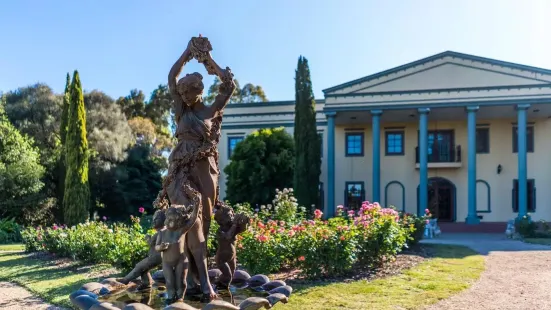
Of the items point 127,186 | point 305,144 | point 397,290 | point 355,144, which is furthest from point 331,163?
point 397,290

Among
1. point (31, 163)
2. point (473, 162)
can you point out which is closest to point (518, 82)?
point (473, 162)

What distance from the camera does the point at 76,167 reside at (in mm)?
20406

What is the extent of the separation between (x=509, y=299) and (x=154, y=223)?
20.8 feet

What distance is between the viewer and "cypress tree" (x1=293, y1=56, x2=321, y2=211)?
21.8 m

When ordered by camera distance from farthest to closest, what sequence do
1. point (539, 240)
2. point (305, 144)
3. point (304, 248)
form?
1. point (305, 144)
2. point (539, 240)
3. point (304, 248)

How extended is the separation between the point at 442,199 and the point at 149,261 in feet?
73.8

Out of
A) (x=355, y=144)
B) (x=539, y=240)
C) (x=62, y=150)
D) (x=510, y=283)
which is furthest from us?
(x=355, y=144)

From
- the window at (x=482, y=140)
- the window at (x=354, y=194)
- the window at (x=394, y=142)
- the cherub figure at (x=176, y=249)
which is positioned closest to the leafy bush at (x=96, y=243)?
the cherub figure at (x=176, y=249)

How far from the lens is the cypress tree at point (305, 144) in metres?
21.8

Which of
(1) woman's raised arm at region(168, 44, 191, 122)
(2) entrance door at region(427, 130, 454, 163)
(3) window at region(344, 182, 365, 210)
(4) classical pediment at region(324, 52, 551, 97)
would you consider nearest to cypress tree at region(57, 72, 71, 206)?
(4) classical pediment at region(324, 52, 551, 97)

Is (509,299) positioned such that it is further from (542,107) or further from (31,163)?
(31,163)

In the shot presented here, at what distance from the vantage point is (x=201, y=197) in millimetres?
4633

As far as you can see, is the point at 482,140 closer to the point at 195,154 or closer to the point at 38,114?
the point at 195,154

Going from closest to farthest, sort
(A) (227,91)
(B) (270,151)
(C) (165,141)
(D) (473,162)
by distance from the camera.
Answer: (A) (227,91), (D) (473,162), (B) (270,151), (C) (165,141)
